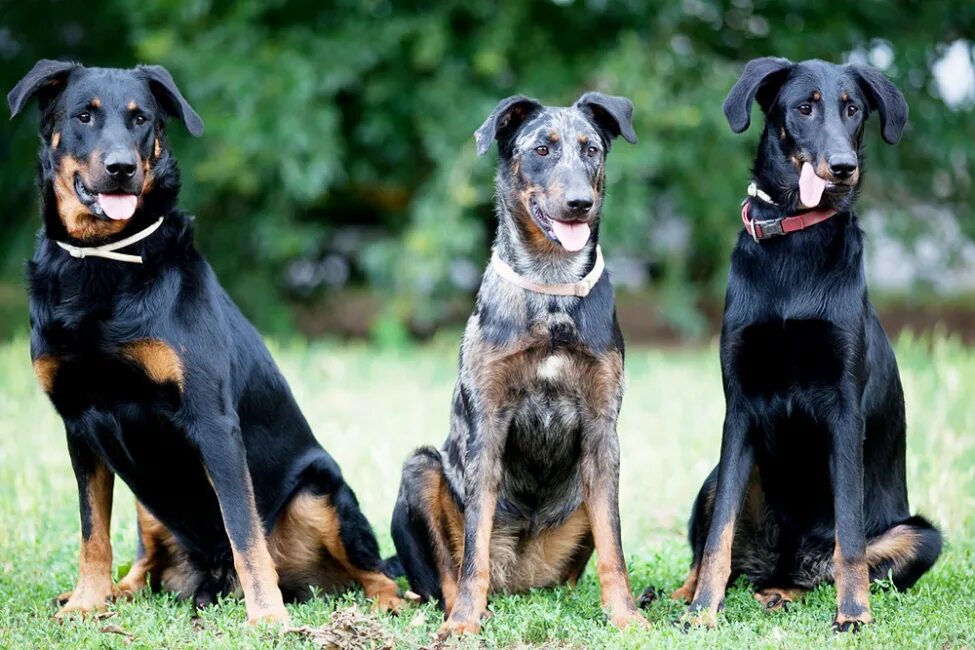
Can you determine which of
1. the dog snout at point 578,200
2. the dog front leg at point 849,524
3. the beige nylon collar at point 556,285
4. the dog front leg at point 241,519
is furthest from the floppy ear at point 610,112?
the dog front leg at point 241,519

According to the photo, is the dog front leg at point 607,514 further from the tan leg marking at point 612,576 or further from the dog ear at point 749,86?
the dog ear at point 749,86

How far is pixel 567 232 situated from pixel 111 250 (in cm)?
185

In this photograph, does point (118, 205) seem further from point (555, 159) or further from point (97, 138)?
point (555, 159)

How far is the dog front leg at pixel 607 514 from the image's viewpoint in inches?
183

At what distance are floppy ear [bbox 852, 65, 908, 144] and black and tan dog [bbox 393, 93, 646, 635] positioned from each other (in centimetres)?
99

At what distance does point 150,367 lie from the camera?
457 centimetres

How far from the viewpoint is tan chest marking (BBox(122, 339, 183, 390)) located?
4555 mm

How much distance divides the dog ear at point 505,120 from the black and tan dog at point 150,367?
120cm

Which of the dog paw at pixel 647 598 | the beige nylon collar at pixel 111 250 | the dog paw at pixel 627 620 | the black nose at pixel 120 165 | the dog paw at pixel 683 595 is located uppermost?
the black nose at pixel 120 165

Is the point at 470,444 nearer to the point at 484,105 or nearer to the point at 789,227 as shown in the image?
the point at 789,227

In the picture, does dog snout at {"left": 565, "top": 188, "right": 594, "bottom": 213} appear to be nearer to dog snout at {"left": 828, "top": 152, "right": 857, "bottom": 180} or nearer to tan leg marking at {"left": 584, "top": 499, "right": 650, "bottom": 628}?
dog snout at {"left": 828, "top": 152, "right": 857, "bottom": 180}

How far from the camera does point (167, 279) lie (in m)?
4.72

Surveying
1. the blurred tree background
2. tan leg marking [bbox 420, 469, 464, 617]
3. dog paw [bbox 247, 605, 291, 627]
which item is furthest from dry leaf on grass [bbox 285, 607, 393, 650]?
the blurred tree background

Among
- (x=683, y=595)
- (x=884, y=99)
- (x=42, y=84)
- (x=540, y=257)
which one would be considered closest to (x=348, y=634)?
(x=683, y=595)
